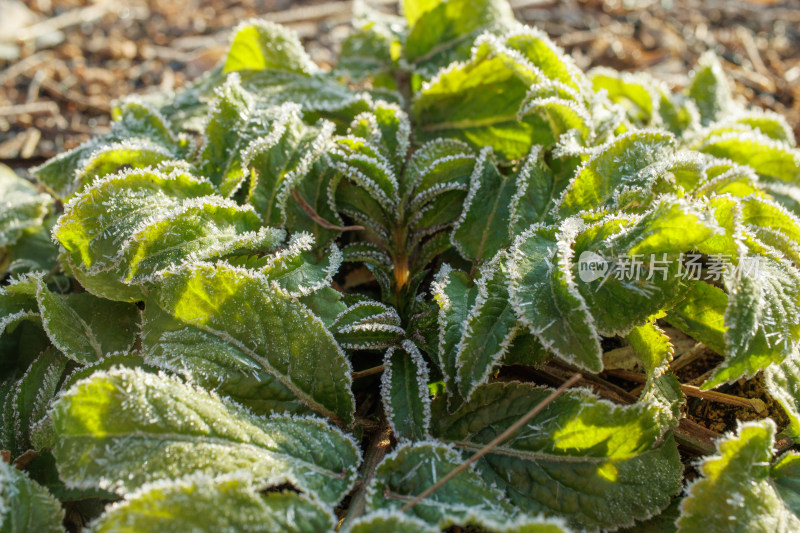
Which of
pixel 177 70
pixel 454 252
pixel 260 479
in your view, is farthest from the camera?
pixel 177 70

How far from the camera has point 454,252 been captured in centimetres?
167

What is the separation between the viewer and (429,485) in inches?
44.1

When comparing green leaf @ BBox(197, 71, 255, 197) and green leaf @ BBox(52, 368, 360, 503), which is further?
green leaf @ BBox(197, 71, 255, 197)

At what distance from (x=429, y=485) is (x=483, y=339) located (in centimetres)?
28

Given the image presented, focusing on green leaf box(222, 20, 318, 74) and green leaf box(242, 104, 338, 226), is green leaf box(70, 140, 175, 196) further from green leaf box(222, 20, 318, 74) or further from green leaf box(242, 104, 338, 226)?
green leaf box(222, 20, 318, 74)

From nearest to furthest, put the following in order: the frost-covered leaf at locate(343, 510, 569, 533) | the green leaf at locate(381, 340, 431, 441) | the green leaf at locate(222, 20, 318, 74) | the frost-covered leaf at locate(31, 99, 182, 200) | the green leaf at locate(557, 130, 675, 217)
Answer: the frost-covered leaf at locate(343, 510, 569, 533), the green leaf at locate(381, 340, 431, 441), the green leaf at locate(557, 130, 675, 217), the frost-covered leaf at locate(31, 99, 182, 200), the green leaf at locate(222, 20, 318, 74)

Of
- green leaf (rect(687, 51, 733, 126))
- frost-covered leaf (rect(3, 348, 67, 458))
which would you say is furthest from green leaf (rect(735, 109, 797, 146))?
frost-covered leaf (rect(3, 348, 67, 458))

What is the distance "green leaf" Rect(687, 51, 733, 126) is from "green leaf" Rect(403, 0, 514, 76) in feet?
2.31

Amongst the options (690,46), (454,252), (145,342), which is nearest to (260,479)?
(145,342)

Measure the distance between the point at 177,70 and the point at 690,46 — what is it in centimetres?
244

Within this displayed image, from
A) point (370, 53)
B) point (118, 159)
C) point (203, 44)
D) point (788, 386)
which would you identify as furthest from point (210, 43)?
point (788, 386)

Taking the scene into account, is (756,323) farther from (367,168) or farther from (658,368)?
(367,168)

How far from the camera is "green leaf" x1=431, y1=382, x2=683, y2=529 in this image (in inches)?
45.8

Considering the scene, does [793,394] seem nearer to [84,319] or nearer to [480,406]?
[480,406]
